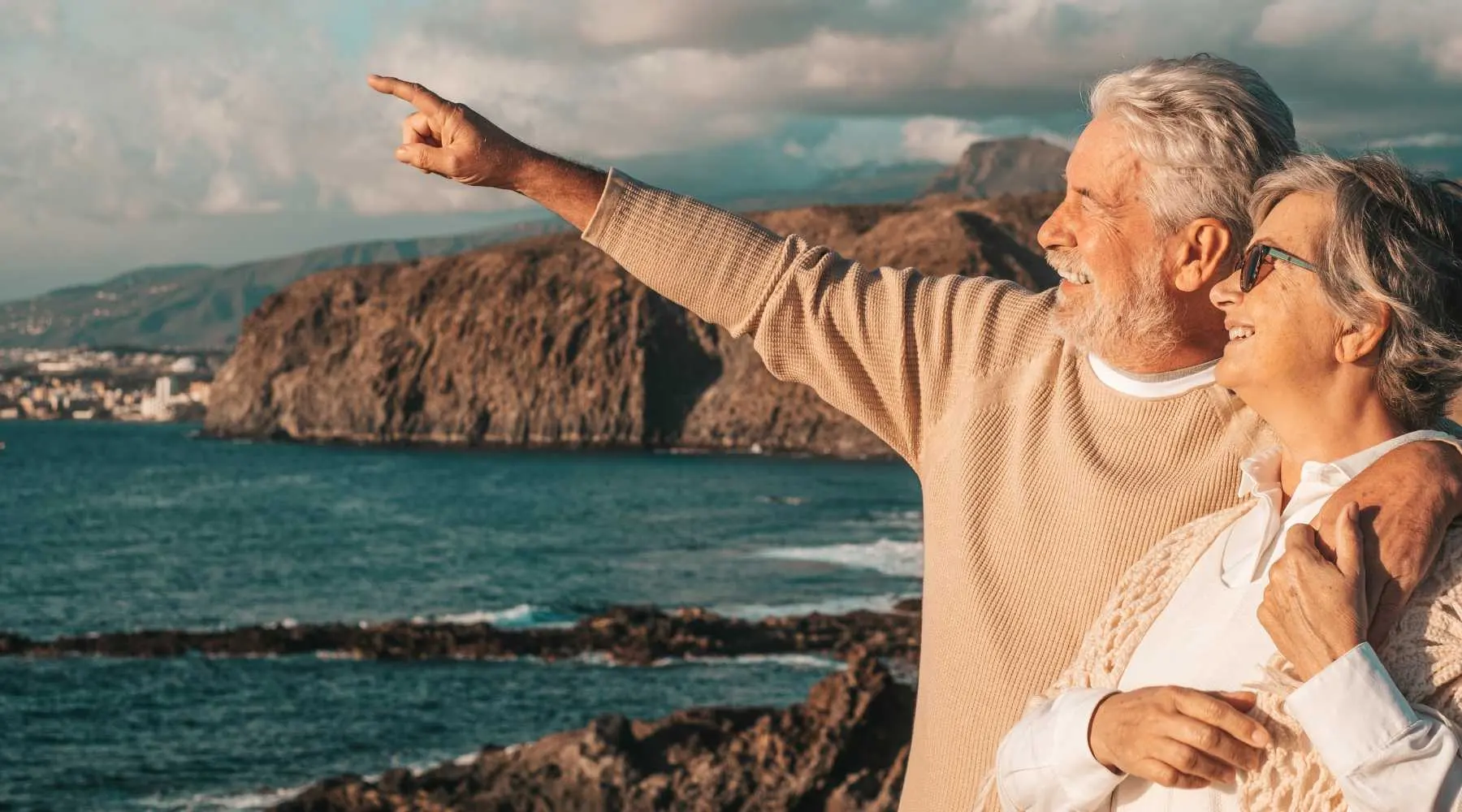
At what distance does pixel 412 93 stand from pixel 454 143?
5.0 inches

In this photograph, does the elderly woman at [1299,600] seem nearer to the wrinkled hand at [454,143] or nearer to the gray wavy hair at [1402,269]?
the gray wavy hair at [1402,269]

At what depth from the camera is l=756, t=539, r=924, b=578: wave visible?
32500mm

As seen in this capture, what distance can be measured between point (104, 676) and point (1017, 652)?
23055 millimetres

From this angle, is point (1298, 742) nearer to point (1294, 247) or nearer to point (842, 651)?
point (1294, 247)

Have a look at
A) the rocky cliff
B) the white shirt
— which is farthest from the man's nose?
the rocky cliff

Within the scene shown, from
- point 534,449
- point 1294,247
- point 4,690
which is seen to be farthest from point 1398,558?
point 534,449

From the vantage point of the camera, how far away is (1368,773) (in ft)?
4.18

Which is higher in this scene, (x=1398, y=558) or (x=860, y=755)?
(x=1398, y=558)

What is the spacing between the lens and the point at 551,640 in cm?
2366

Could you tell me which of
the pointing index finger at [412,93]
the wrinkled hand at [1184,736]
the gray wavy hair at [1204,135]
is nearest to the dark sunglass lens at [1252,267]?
the gray wavy hair at [1204,135]

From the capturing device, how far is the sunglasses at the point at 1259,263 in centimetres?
154

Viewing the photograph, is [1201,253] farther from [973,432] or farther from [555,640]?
[555,640]

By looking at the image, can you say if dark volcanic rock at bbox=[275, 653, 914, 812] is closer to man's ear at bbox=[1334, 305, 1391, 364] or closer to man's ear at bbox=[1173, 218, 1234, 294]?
man's ear at bbox=[1173, 218, 1234, 294]

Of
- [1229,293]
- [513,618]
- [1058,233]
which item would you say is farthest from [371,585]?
[1229,293]
